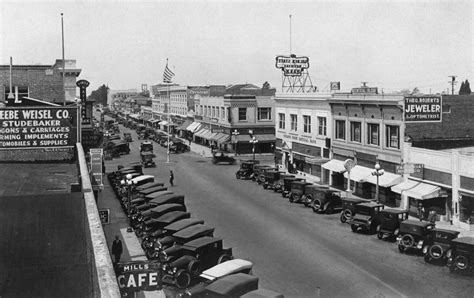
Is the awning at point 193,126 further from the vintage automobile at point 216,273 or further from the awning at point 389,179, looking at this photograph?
the vintage automobile at point 216,273

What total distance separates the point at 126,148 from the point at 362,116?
137ft

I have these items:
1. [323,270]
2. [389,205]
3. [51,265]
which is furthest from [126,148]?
[51,265]

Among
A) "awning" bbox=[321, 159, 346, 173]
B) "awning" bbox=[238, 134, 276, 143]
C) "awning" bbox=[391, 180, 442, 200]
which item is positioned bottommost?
"awning" bbox=[391, 180, 442, 200]

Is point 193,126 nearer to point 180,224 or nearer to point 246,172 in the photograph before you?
point 246,172

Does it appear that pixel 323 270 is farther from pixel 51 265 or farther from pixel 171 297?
pixel 51 265

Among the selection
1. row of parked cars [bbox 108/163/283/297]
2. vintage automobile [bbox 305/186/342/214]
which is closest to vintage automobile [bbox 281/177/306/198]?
vintage automobile [bbox 305/186/342/214]

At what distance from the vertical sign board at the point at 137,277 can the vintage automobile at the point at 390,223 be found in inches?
629

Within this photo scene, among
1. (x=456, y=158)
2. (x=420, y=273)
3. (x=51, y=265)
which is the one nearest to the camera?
(x=51, y=265)

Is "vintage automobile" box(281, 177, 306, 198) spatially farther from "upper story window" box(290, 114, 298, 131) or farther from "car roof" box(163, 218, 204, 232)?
"upper story window" box(290, 114, 298, 131)

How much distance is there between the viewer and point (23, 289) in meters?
11.3

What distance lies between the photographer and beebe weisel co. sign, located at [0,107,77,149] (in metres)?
19.9

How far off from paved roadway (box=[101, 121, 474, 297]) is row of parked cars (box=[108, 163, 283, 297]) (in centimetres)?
202

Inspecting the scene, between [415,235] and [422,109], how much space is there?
529 inches

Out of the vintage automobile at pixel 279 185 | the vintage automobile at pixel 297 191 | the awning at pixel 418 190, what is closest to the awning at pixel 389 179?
the awning at pixel 418 190
